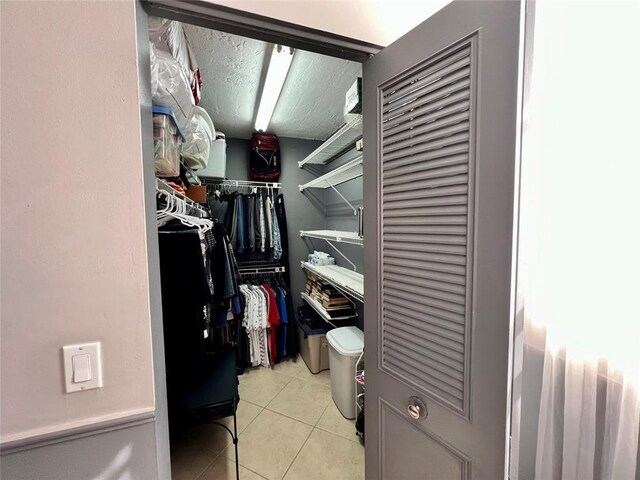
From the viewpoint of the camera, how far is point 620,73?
728 millimetres

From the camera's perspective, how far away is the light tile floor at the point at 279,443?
1.66m

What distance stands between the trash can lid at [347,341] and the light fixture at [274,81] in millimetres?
2083

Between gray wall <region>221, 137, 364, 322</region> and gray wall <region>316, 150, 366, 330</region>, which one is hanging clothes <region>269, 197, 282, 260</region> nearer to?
gray wall <region>221, 137, 364, 322</region>

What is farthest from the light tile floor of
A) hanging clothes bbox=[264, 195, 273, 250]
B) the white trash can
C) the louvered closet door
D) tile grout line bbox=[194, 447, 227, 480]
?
hanging clothes bbox=[264, 195, 273, 250]

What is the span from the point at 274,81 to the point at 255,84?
179 mm

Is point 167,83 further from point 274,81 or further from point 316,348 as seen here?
point 316,348

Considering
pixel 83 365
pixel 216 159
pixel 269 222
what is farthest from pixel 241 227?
pixel 83 365

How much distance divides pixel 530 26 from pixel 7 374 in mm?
1591

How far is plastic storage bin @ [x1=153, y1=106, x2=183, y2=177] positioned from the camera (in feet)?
3.51

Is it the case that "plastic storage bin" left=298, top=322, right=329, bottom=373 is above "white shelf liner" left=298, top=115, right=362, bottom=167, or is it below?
below

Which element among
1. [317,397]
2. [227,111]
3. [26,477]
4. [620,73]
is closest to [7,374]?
[26,477]

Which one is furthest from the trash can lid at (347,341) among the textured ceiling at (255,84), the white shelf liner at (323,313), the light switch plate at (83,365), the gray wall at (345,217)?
the textured ceiling at (255,84)

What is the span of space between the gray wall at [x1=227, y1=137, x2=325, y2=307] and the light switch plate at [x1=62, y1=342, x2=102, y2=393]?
2690 millimetres

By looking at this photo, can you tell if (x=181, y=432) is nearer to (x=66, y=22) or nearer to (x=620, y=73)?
(x=66, y=22)
